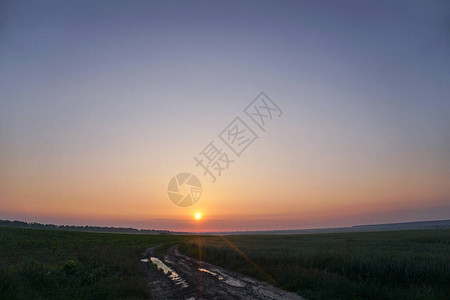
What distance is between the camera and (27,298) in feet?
32.1

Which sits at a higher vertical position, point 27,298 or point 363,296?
point 27,298

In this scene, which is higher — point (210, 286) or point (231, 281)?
point (210, 286)

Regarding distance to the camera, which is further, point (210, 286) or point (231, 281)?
point (231, 281)

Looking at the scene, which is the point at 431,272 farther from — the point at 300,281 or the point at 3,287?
the point at 3,287

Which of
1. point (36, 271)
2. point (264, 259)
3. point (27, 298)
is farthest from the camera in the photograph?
point (264, 259)

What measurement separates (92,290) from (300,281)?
9.23m

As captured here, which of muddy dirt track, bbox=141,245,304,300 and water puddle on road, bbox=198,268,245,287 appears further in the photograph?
water puddle on road, bbox=198,268,245,287

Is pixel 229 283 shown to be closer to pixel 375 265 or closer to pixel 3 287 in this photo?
pixel 375 265

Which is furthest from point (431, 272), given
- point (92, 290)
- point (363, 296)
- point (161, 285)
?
point (92, 290)

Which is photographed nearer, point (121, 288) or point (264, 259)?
point (121, 288)

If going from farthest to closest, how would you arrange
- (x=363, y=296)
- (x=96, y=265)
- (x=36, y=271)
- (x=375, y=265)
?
(x=96, y=265) < (x=375, y=265) < (x=36, y=271) < (x=363, y=296)

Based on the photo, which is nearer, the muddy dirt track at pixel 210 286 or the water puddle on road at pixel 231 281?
the muddy dirt track at pixel 210 286

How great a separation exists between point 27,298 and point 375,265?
15105 mm

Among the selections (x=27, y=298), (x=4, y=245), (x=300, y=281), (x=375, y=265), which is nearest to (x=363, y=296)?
(x=300, y=281)
